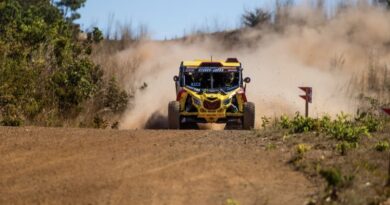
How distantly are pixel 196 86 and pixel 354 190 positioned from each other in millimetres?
11355

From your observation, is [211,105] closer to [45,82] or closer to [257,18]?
[45,82]

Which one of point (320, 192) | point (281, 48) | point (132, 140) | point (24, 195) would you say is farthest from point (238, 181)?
point (281, 48)

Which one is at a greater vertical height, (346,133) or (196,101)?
(196,101)

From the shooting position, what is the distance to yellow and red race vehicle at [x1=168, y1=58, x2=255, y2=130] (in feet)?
57.8

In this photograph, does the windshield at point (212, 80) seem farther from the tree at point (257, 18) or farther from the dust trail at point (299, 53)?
the tree at point (257, 18)

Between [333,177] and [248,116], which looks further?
[248,116]

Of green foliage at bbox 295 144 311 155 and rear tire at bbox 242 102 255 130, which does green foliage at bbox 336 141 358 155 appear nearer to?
green foliage at bbox 295 144 311 155

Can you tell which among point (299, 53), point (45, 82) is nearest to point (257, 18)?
point (299, 53)

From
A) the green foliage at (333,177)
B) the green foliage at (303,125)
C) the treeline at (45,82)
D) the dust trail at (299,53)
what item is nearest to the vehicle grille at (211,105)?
the treeline at (45,82)

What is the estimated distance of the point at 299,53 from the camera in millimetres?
40344

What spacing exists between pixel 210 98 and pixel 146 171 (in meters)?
8.75

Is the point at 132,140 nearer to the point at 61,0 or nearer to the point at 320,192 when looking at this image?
the point at 320,192

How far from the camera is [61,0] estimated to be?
1860 inches

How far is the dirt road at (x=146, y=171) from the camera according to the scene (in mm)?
8156
